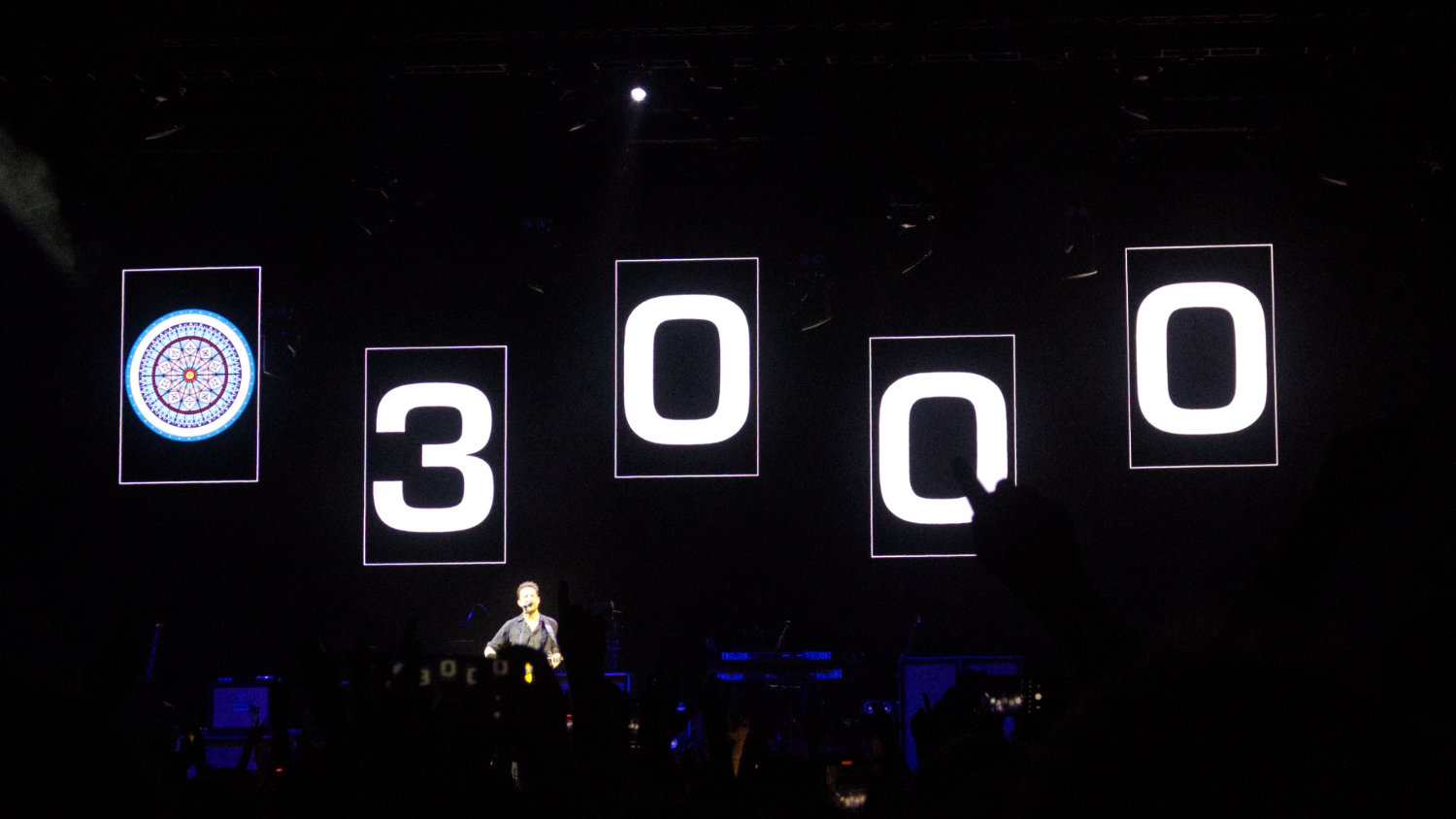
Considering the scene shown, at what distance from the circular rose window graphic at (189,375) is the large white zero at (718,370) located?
3.10 meters

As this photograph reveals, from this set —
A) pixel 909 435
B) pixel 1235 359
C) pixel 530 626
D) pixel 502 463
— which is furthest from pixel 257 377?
pixel 1235 359

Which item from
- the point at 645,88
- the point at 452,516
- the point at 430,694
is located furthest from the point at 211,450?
the point at 430,694

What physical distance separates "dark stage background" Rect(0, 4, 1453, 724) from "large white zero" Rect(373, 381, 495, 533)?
299 millimetres

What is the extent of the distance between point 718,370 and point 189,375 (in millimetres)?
4306

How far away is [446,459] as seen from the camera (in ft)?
30.2

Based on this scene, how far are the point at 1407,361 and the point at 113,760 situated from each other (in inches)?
390

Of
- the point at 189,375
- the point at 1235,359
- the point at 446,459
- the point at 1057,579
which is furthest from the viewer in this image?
the point at 189,375

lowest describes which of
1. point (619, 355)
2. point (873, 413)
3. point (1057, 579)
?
point (1057, 579)

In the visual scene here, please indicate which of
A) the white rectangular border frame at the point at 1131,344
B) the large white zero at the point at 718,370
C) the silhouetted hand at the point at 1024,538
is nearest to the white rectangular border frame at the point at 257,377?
the large white zero at the point at 718,370

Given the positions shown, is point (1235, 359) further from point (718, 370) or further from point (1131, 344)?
point (718, 370)

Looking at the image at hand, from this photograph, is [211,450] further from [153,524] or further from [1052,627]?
[1052,627]

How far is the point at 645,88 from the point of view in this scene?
27.3 ft

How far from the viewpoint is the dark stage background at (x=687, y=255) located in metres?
8.59

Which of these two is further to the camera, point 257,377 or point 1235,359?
point 257,377
